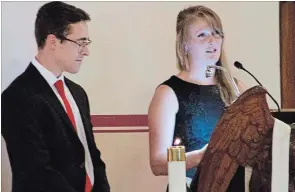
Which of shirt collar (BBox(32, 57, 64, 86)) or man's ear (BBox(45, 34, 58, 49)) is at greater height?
man's ear (BBox(45, 34, 58, 49))

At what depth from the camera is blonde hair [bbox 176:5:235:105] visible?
156cm

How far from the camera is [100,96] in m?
1.57

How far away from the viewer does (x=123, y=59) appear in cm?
157

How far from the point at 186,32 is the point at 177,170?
0.77 m

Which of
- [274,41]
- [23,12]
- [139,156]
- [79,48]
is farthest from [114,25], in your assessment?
[274,41]

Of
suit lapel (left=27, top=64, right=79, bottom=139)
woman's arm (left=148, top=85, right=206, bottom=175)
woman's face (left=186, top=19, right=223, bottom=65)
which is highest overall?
woman's face (left=186, top=19, right=223, bottom=65)

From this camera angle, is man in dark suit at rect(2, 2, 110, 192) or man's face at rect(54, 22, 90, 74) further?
man's face at rect(54, 22, 90, 74)

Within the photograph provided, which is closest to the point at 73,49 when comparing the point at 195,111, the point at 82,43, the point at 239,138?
the point at 82,43

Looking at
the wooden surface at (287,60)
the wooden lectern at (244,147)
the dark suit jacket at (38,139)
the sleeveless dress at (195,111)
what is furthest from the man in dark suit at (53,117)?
the wooden surface at (287,60)

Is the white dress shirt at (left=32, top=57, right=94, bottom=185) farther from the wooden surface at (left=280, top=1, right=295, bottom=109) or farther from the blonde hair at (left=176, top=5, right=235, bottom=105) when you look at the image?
the wooden surface at (left=280, top=1, right=295, bottom=109)

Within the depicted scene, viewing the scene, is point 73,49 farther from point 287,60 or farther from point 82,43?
point 287,60

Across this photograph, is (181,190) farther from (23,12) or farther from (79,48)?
(23,12)

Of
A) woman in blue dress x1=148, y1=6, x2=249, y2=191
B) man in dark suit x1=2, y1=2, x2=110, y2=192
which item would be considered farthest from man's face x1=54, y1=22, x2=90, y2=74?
woman in blue dress x1=148, y1=6, x2=249, y2=191

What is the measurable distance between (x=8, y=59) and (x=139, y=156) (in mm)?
514
